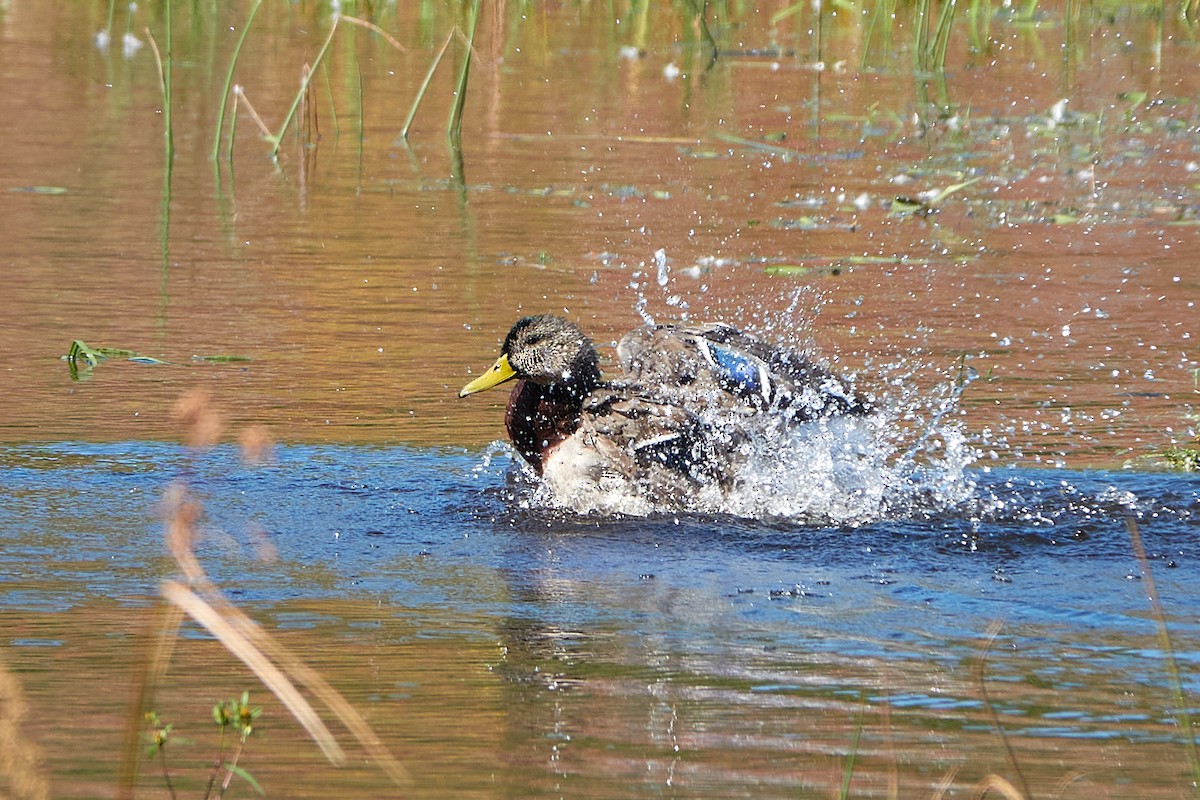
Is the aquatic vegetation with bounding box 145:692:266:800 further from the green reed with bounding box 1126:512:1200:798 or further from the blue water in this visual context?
the green reed with bounding box 1126:512:1200:798

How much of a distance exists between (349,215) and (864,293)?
2814 mm

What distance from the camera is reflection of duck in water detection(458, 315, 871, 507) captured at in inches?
230

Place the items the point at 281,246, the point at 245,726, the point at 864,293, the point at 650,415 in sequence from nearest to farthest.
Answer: the point at 245,726
the point at 650,415
the point at 864,293
the point at 281,246

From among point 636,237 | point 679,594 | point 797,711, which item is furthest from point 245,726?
point 636,237

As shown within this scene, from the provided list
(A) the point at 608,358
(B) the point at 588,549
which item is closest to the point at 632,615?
(B) the point at 588,549

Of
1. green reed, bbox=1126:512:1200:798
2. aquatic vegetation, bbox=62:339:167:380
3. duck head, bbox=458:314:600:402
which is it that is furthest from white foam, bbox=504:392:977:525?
aquatic vegetation, bbox=62:339:167:380

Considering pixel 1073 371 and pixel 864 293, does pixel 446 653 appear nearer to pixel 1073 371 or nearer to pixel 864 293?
pixel 1073 371

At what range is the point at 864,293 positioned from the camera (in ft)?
26.7

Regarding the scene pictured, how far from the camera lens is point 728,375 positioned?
600 cm

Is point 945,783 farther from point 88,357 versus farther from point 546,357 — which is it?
point 88,357

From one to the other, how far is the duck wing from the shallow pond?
1.32 feet

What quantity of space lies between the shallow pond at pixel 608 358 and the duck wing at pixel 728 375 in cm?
40

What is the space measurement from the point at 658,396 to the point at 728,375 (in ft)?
0.79

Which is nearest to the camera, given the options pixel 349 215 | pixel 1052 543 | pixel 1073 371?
pixel 1052 543
